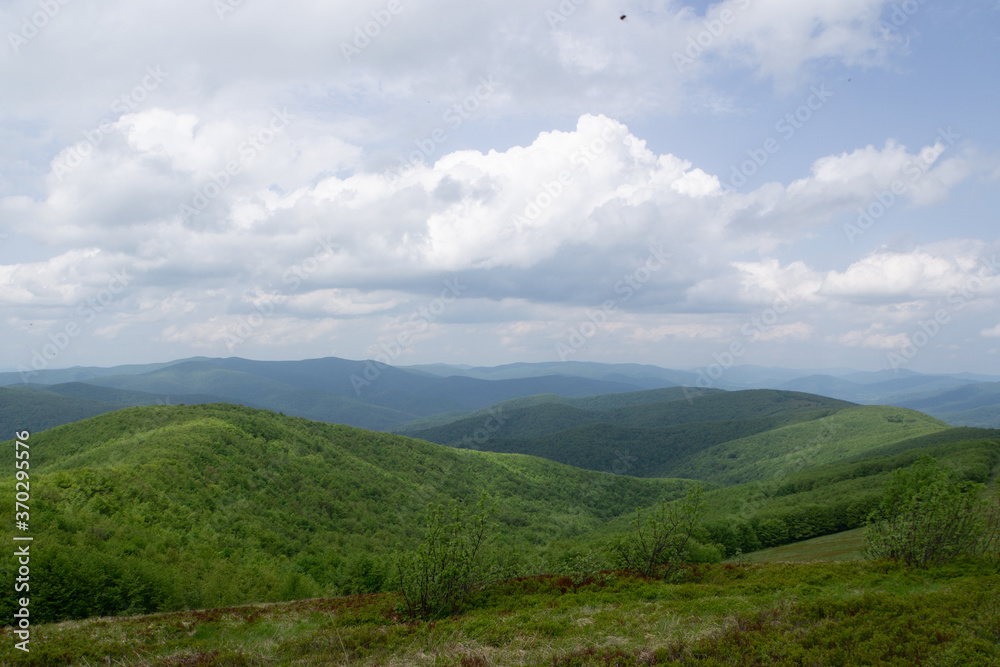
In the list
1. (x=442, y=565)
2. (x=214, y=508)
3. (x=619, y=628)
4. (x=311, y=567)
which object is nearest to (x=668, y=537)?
(x=619, y=628)

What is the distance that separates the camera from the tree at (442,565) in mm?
19453

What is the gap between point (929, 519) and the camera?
20750mm

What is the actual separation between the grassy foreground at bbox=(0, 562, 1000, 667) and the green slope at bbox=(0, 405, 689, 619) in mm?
5882

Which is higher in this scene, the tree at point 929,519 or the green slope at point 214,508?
the tree at point 929,519

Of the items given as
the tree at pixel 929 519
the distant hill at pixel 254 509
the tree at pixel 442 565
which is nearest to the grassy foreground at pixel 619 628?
the tree at pixel 442 565

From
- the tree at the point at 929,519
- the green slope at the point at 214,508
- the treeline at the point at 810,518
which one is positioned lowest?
Answer: the treeline at the point at 810,518

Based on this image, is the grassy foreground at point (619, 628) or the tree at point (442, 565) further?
the tree at point (442, 565)

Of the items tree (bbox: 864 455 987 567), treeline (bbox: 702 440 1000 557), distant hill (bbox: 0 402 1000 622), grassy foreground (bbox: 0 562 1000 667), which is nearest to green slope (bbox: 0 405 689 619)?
distant hill (bbox: 0 402 1000 622)

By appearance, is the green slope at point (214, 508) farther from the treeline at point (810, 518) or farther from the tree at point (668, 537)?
the treeline at point (810, 518)

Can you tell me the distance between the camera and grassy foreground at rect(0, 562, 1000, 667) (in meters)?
12.4

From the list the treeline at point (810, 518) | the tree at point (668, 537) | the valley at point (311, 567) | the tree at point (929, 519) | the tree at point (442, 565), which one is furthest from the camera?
the treeline at point (810, 518)

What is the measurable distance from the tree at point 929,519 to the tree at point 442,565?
18.4 m

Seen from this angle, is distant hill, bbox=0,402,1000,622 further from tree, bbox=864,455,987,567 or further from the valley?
tree, bbox=864,455,987,567

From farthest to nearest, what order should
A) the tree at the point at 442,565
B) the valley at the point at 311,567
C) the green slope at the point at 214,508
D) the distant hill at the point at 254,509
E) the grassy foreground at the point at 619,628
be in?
the distant hill at the point at 254,509 < the green slope at the point at 214,508 < the tree at the point at 442,565 < the valley at the point at 311,567 < the grassy foreground at the point at 619,628
